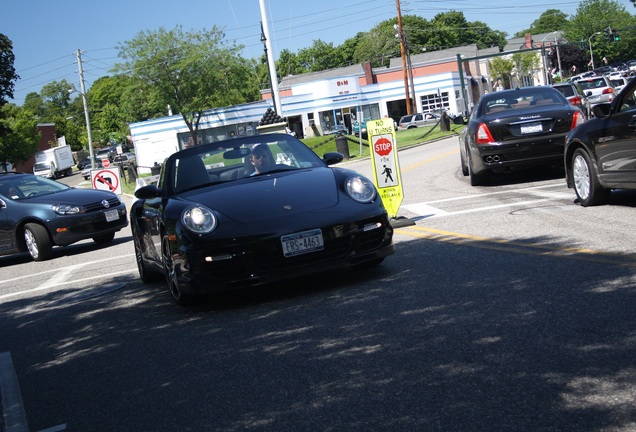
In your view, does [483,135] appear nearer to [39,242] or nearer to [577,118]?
[577,118]

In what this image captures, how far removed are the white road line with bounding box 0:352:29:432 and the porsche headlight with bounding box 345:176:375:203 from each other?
309 centimetres

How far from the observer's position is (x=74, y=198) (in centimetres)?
1523

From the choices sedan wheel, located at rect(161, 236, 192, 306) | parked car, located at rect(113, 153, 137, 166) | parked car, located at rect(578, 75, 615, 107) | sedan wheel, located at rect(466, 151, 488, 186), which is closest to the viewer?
sedan wheel, located at rect(161, 236, 192, 306)

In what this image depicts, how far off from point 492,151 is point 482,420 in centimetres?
1088

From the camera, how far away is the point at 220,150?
8805 mm

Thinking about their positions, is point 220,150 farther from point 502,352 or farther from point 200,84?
point 200,84

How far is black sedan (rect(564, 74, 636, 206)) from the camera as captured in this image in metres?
9.62

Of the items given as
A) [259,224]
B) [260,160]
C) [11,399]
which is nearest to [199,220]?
[259,224]

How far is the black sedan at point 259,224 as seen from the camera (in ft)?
23.5

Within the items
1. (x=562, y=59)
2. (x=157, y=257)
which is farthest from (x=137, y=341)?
(x=562, y=59)

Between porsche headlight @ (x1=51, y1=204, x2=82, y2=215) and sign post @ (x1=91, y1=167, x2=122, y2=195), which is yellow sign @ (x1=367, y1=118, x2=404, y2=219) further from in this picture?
sign post @ (x1=91, y1=167, x2=122, y2=195)

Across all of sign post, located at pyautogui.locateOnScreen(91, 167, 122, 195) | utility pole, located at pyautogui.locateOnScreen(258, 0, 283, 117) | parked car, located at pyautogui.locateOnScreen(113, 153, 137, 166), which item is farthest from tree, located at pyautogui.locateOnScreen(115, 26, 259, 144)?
sign post, located at pyautogui.locateOnScreen(91, 167, 122, 195)

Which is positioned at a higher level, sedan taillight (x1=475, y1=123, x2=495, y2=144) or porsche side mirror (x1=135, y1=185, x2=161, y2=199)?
porsche side mirror (x1=135, y1=185, x2=161, y2=199)

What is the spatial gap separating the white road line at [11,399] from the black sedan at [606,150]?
21.5ft
